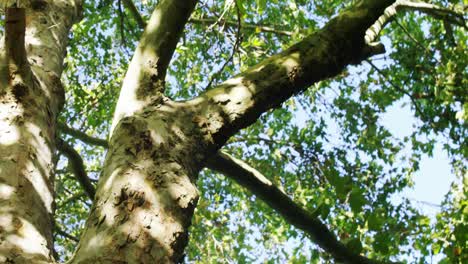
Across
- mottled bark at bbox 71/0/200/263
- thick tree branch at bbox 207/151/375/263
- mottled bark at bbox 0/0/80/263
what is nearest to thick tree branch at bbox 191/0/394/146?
mottled bark at bbox 71/0/200/263

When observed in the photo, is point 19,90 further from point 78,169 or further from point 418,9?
point 418,9

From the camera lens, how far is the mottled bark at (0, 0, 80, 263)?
6.07 feet

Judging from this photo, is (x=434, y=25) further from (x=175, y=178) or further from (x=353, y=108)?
(x=175, y=178)

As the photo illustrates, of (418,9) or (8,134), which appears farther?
(418,9)

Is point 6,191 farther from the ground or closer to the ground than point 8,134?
closer to the ground

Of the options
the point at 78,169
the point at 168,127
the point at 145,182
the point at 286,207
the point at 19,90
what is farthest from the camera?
the point at 78,169

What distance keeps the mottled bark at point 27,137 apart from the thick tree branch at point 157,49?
429 millimetres

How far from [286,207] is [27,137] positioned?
6.57 feet

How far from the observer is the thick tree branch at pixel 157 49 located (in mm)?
2619

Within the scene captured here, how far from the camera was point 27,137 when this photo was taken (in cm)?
224

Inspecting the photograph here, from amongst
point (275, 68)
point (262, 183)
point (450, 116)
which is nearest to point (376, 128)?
point (450, 116)

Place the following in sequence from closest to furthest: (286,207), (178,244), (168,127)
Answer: (178,244) → (168,127) → (286,207)

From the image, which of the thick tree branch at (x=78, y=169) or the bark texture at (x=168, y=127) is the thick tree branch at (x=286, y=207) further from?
the thick tree branch at (x=78, y=169)

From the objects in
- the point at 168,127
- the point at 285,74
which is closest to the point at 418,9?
the point at 285,74
